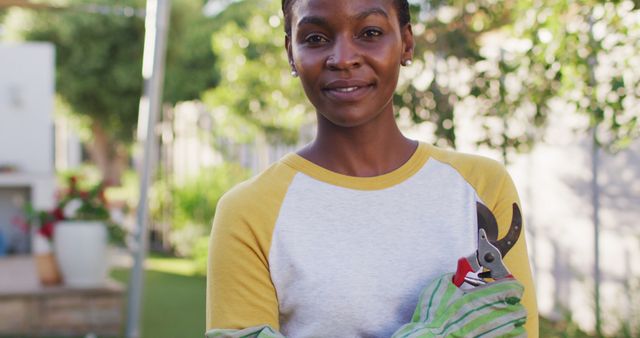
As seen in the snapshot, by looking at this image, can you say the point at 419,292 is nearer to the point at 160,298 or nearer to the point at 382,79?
the point at 382,79

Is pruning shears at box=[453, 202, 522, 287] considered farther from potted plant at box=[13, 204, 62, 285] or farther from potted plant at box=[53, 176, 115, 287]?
potted plant at box=[13, 204, 62, 285]

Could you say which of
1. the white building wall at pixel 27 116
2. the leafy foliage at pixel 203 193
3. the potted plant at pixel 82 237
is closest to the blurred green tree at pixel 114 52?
the white building wall at pixel 27 116

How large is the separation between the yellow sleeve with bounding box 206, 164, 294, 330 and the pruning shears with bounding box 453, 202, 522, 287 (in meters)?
0.25

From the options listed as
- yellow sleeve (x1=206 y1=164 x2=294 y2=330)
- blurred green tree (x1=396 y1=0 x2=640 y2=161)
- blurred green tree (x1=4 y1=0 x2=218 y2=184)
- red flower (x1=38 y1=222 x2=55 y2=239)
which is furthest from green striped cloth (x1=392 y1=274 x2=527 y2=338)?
blurred green tree (x1=4 y1=0 x2=218 y2=184)

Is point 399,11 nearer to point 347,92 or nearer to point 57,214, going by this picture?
point 347,92

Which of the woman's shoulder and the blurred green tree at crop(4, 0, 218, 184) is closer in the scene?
the woman's shoulder

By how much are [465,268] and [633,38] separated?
77.0 inches

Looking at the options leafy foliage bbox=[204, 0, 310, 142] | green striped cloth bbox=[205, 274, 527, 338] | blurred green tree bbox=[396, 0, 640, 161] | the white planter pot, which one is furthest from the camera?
the white planter pot

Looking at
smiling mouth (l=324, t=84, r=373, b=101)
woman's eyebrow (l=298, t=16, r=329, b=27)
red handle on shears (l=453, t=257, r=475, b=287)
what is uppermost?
woman's eyebrow (l=298, t=16, r=329, b=27)

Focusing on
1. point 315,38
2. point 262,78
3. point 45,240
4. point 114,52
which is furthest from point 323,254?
Answer: point 114,52

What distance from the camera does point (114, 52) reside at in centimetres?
2016

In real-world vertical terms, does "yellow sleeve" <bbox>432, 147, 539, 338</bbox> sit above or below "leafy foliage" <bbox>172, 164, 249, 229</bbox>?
above

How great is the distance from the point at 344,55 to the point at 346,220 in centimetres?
21

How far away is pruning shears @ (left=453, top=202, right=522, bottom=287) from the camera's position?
3.84 ft
